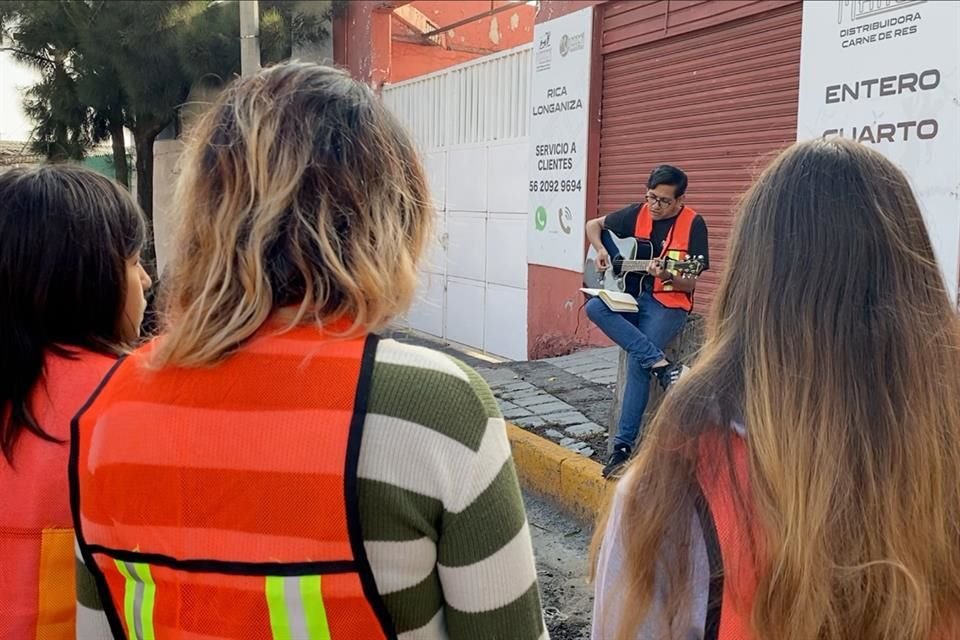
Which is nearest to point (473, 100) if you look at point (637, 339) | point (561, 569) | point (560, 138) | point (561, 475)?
point (560, 138)

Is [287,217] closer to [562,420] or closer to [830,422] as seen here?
[830,422]

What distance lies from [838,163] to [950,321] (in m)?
0.28

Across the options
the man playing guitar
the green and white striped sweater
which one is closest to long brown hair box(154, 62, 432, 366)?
the green and white striped sweater

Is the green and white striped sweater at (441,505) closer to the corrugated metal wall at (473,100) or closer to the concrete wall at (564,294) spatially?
the concrete wall at (564,294)

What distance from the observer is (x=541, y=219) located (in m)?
8.54

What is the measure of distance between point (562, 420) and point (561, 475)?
3.26 feet

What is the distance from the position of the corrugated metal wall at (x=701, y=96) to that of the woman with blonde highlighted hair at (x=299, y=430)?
4.89 meters

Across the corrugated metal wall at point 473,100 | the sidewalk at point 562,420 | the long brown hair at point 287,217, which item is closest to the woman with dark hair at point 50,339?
the long brown hair at point 287,217

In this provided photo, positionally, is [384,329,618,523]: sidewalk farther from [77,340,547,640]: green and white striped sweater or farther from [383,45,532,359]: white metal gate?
[77,340,547,640]: green and white striped sweater

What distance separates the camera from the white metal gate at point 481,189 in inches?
360

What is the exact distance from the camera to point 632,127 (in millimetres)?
7586

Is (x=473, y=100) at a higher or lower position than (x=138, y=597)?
higher

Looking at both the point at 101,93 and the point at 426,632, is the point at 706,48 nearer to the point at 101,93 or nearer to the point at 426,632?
the point at 426,632

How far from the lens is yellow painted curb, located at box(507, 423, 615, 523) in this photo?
4629mm
